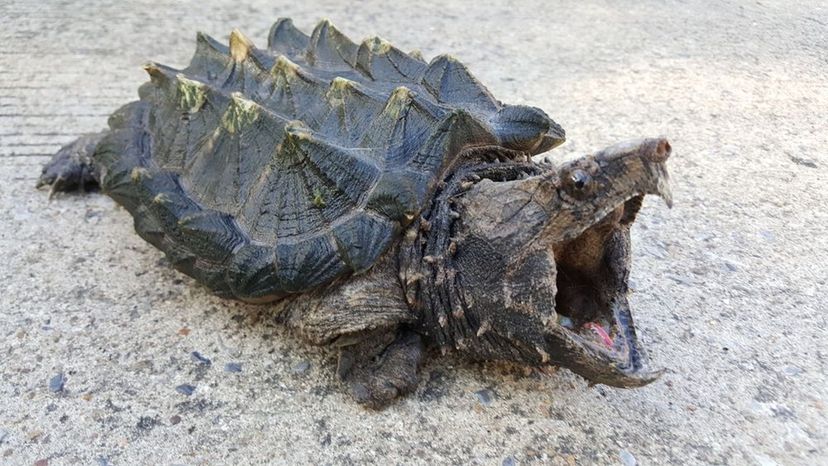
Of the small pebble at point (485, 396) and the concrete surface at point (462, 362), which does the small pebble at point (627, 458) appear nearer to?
the concrete surface at point (462, 362)

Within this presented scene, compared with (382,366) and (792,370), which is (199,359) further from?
(792,370)

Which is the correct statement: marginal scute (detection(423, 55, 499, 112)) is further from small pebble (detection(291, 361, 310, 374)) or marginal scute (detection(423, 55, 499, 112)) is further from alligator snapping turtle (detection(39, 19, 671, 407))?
small pebble (detection(291, 361, 310, 374))

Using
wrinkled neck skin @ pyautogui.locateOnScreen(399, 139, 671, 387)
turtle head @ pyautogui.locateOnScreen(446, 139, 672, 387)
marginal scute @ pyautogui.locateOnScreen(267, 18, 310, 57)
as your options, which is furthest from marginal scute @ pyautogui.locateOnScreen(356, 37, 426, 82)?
turtle head @ pyautogui.locateOnScreen(446, 139, 672, 387)

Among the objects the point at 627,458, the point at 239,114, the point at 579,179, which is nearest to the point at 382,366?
the point at 627,458

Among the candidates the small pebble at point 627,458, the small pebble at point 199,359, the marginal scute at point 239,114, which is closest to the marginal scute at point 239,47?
the marginal scute at point 239,114

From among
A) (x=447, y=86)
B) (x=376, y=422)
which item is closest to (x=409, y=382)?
(x=376, y=422)

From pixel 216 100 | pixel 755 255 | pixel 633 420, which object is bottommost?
pixel 633 420

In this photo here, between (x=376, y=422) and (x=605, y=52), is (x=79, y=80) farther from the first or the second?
(x=605, y=52)
